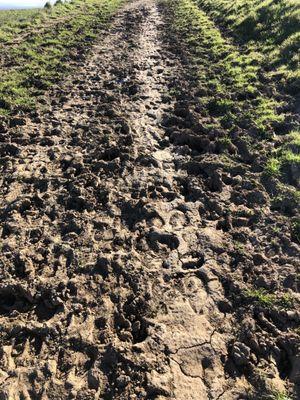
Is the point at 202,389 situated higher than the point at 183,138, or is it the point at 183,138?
the point at 183,138

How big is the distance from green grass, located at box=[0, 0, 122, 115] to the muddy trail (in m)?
1.90

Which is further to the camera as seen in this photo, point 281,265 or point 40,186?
point 40,186

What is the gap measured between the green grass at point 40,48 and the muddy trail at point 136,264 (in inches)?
75.0

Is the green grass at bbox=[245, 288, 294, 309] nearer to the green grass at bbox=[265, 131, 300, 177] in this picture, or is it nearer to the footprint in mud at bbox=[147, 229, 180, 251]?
the footprint in mud at bbox=[147, 229, 180, 251]

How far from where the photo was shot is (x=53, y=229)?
25.5ft

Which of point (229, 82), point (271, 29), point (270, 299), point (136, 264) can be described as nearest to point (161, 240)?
point (136, 264)

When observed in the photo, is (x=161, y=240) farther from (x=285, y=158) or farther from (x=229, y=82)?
(x=229, y=82)

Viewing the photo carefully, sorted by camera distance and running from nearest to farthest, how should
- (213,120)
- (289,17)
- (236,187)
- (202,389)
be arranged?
(202,389)
(236,187)
(213,120)
(289,17)

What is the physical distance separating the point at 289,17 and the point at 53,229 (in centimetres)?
1446

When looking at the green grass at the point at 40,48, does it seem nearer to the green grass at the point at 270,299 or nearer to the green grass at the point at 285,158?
the green grass at the point at 285,158

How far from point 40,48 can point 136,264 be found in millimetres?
13616

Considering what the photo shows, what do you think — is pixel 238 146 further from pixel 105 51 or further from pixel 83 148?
pixel 105 51

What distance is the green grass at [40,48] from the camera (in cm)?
1326

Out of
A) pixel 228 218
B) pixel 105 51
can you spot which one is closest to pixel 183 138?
pixel 228 218
